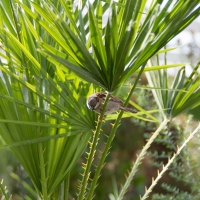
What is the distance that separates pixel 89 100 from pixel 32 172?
25cm

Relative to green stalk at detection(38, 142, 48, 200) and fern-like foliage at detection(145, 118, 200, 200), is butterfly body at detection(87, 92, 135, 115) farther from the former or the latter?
fern-like foliage at detection(145, 118, 200, 200)

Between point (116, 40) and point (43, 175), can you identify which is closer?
point (116, 40)

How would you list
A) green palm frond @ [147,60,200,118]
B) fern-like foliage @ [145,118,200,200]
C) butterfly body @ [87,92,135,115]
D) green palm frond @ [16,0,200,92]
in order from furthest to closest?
fern-like foliage @ [145,118,200,200] < green palm frond @ [147,60,200,118] < butterfly body @ [87,92,135,115] < green palm frond @ [16,0,200,92]

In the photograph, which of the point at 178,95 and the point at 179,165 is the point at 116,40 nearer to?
the point at 178,95

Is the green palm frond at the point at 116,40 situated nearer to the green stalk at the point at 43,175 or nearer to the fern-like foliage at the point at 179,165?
the green stalk at the point at 43,175

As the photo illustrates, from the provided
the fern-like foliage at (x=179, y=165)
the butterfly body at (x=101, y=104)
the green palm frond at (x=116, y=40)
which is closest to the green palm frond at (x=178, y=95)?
the butterfly body at (x=101, y=104)

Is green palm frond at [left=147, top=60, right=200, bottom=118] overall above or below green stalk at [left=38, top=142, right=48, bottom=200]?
above

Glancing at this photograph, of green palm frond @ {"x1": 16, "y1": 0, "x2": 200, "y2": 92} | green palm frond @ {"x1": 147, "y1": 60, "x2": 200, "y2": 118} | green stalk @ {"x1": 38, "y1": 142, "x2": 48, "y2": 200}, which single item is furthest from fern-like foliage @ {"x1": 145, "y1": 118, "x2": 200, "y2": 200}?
green palm frond @ {"x1": 16, "y1": 0, "x2": 200, "y2": 92}

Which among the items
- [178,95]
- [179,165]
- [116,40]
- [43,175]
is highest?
[116,40]

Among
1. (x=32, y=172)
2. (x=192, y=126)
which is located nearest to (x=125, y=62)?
(x=32, y=172)

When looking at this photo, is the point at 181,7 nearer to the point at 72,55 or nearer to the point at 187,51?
the point at 72,55

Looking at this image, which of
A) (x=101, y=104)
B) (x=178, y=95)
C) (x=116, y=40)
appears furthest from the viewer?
(x=178, y=95)

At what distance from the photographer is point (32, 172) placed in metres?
1.14

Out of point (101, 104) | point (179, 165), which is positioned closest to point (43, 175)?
point (101, 104)
